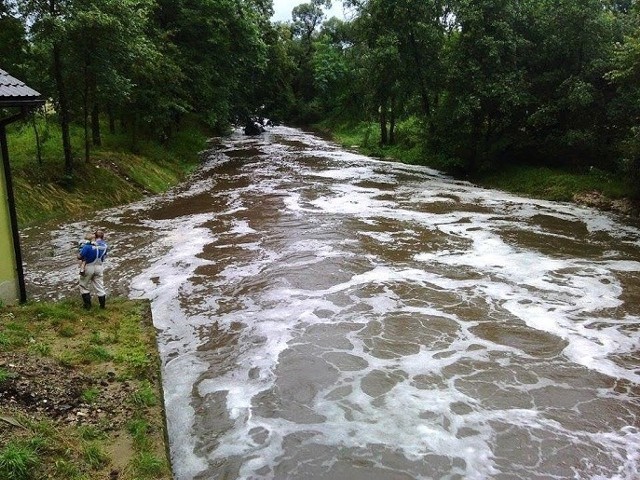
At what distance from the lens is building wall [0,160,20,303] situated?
949cm

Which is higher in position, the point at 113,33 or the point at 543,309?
the point at 113,33

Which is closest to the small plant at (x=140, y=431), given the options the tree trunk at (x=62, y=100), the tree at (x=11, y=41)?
the tree trunk at (x=62, y=100)

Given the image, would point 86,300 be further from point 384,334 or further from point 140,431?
point 384,334

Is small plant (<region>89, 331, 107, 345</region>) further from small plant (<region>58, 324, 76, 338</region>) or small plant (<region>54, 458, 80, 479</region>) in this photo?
small plant (<region>54, 458, 80, 479</region>)

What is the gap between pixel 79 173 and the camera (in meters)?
20.3

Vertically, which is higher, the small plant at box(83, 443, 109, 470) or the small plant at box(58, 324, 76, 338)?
the small plant at box(83, 443, 109, 470)

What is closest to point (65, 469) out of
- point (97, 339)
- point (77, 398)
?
point (77, 398)

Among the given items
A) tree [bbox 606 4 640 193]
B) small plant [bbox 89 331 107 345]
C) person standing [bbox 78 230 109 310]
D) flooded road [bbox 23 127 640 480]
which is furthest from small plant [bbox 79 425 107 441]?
tree [bbox 606 4 640 193]

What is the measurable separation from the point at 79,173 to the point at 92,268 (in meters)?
11.9

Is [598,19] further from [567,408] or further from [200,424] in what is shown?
[200,424]

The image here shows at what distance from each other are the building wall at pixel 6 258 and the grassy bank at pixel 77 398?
40 cm

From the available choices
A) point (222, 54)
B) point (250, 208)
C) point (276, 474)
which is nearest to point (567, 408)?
point (276, 474)

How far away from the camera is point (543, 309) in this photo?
37.1ft

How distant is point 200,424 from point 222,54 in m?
27.4
